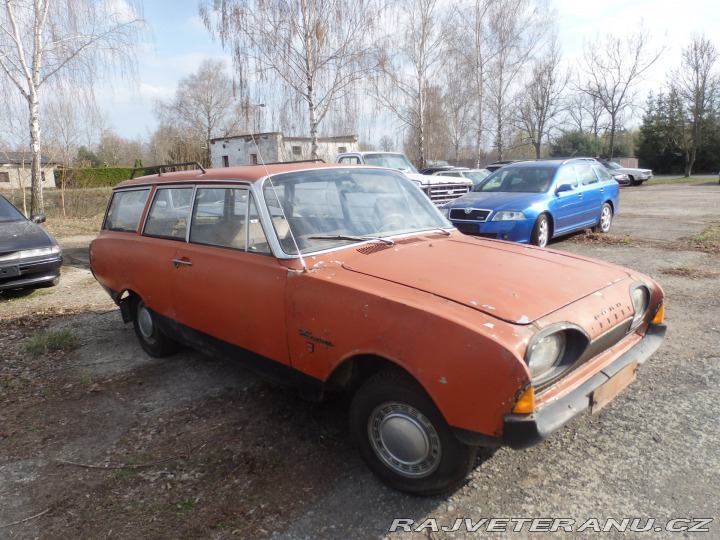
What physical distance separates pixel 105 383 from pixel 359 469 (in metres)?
2.55

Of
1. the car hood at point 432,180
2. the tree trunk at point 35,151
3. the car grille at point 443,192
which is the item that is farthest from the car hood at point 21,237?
the car grille at point 443,192

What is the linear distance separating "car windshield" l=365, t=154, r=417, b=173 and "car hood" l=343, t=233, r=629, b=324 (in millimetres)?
9315

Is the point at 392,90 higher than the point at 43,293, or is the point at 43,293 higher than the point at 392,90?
the point at 392,90

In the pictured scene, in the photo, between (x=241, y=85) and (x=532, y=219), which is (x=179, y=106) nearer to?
(x=241, y=85)

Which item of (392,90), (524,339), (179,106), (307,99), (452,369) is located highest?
(179,106)

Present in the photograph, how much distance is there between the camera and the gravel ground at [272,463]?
245cm

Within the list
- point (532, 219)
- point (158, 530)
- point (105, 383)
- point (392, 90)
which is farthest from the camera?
point (392, 90)

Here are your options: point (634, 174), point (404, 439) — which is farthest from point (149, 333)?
point (634, 174)

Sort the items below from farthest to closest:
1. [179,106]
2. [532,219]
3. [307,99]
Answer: [179,106] → [307,99] → [532,219]

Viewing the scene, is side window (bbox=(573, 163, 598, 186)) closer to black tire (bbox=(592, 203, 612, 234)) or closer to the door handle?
black tire (bbox=(592, 203, 612, 234))

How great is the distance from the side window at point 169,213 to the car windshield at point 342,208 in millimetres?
1015

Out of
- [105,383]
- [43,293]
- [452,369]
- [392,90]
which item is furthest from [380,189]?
[392,90]

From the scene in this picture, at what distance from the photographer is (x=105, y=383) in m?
4.20

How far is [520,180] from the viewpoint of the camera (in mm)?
9680
